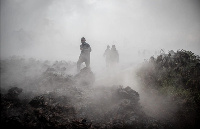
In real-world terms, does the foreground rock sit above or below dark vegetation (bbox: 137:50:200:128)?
below

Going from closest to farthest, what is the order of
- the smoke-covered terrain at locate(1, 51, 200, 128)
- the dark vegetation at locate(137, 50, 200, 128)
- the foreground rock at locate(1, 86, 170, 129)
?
the foreground rock at locate(1, 86, 170, 129) → the smoke-covered terrain at locate(1, 51, 200, 128) → the dark vegetation at locate(137, 50, 200, 128)

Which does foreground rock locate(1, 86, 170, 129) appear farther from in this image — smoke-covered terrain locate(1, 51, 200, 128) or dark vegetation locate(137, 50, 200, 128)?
dark vegetation locate(137, 50, 200, 128)

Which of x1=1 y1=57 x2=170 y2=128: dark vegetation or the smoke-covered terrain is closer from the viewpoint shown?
x1=1 y1=57 x2=170 y2=128: dark vegetation

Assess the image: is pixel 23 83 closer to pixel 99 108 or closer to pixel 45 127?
pixel 45 127

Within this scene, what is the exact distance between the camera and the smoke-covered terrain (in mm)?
5355

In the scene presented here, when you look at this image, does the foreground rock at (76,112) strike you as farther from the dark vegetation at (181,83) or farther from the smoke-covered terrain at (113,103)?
the dark vegetation at (181,83)

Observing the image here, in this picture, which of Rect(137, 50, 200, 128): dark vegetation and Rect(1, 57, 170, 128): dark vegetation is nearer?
Rect(1, 57, 170, 128): dark vegetation

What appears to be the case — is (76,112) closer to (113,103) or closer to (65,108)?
(65,108)

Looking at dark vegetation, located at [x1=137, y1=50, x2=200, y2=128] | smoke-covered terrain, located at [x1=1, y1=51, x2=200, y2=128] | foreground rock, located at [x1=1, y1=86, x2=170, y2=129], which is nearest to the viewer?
foreground rock, located at [x1=1, y1=86, x2=170, y2=129]

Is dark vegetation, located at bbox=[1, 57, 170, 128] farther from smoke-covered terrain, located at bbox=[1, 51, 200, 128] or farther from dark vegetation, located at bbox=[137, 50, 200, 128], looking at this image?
dark vegetation, located at bbox=[137, 50, 200, 128]

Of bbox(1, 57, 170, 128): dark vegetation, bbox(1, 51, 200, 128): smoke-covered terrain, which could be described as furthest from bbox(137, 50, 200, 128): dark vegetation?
bbox(1, 57, 170, 128): dark vegetation

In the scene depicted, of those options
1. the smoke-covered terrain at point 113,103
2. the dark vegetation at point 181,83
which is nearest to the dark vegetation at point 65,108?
the smoke-covered terrain at point 113,103

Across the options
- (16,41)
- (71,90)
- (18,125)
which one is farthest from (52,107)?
(16,41)

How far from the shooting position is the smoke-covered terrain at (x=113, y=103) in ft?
17.6
